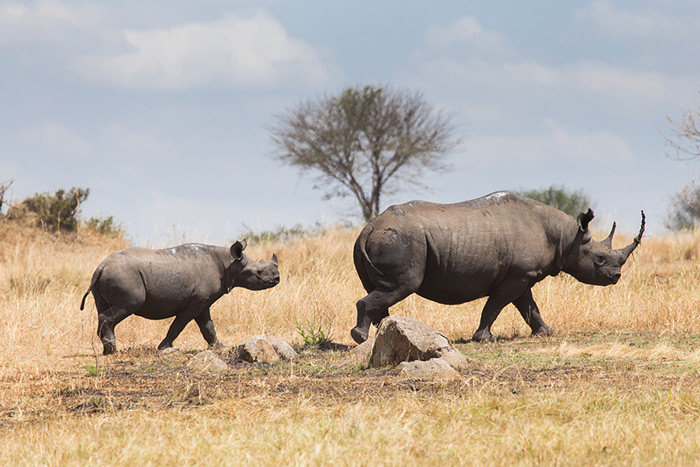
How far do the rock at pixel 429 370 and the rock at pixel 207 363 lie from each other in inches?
62.1

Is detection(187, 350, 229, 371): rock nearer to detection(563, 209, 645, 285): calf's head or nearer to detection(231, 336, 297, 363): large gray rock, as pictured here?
detection(231, 336, 297, 363): large gray rock

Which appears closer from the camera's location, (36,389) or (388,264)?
(36,389)

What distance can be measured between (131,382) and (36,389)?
26.7 inches

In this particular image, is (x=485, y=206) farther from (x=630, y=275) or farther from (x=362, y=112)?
(x=362, y=112)

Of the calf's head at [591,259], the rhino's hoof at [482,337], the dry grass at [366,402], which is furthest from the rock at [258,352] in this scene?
the calf's head at [591,259]

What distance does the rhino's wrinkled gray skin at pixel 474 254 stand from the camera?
26.3 ft

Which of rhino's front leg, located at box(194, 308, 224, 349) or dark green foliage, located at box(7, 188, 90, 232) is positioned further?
dark green foliage, located at box(7, 188, 90, 232)

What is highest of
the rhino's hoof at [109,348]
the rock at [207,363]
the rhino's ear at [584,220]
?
the rhino's ear at [584,220]

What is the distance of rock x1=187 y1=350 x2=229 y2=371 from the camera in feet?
21.3

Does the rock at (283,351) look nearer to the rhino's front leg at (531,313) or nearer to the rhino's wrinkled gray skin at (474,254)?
the rhino's wrinkled gray skin at (474,254)

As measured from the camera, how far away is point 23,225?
69.6ft

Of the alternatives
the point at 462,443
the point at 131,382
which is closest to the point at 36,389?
the point at 131,382

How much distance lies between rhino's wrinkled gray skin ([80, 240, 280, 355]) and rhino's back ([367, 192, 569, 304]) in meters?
1.61

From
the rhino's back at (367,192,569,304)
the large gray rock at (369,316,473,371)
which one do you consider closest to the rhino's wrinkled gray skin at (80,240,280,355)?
the rhino's back at (367,192,569,304)
